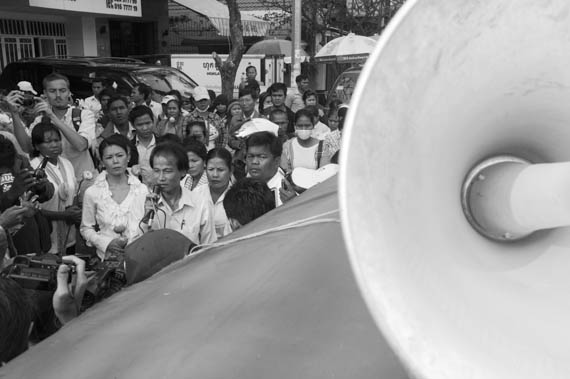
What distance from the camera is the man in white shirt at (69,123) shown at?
13.0 feet

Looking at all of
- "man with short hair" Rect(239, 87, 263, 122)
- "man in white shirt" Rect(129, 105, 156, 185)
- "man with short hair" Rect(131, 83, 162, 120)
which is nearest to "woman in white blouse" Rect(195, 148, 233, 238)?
"man in white shirt" Rect(129, 105, 156, 185)

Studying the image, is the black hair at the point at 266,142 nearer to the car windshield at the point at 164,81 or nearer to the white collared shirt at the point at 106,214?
the white collared shirt at the point at 106,214

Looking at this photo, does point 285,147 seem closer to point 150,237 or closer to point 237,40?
point 150,237

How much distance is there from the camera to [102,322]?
1293 mm

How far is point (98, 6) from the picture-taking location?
1359 centimetres

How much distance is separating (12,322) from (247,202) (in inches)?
44.6

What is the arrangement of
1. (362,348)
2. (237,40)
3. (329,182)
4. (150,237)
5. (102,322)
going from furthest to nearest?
(237,40) < (329,182) < (150,237) < (102,322) < (362,348)

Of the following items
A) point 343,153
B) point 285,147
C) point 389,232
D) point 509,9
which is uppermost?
point 509,9

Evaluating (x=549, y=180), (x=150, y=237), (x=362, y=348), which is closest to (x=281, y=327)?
(x=362, y=348)

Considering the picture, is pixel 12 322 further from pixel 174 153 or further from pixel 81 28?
pixel 81 28

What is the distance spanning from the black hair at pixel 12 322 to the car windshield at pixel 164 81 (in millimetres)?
7095

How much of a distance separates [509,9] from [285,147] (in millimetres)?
3671

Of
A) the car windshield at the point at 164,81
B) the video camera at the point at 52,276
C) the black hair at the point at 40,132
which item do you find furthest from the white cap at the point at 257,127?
the car windshield at the point at 164,81

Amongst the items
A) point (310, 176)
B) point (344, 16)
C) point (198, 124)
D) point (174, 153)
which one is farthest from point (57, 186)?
point (344, 16)
